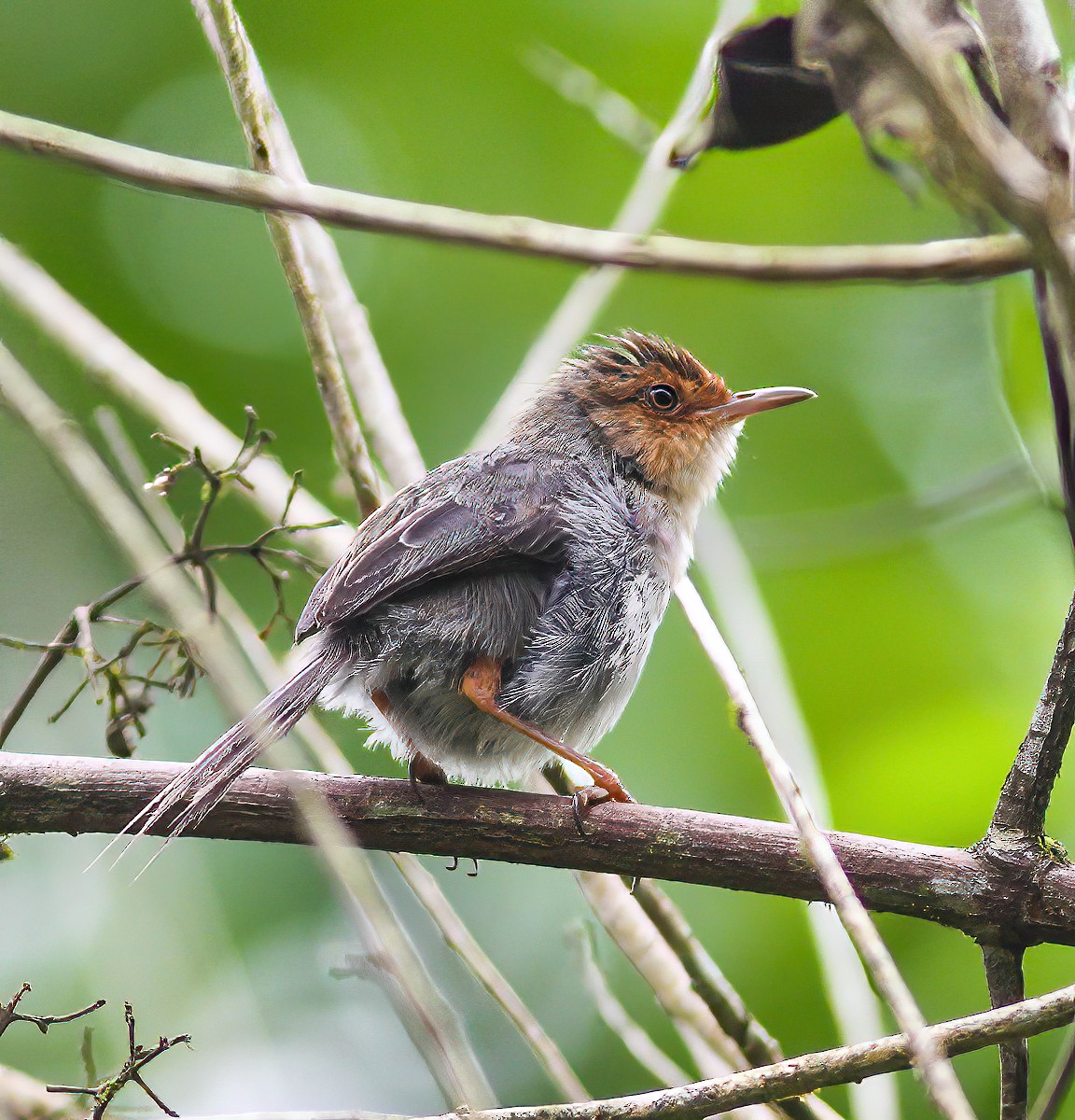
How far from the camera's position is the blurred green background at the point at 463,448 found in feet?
13.5

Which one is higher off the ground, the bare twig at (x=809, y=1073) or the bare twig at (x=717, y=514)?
the bare twig at (x=717, y=514)

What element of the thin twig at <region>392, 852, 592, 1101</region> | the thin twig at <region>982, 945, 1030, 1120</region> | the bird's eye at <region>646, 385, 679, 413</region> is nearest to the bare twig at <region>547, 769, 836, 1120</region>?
the thin twig at <region>392, 852, 592, 1101</region>

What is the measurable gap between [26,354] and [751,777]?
323cm

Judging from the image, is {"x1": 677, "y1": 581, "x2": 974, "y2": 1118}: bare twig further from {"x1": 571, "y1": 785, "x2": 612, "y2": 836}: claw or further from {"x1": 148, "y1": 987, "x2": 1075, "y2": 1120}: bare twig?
{"x1": 571, "y1": 785, "x2": 612, "y2": 836}: claw

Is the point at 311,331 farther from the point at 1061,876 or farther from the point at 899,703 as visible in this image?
the point at 899,703

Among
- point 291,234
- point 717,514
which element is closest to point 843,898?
point 717,514

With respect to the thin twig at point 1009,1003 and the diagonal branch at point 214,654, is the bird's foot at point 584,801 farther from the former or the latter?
the thin twig at point 1009,1003

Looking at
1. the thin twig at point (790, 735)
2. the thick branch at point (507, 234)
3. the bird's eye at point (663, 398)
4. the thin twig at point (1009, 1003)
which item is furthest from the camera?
the bird's eye at point (663, 398)

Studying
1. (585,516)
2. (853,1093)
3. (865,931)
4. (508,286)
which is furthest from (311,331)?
(508,286)

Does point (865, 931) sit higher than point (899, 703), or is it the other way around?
point (899, 703)

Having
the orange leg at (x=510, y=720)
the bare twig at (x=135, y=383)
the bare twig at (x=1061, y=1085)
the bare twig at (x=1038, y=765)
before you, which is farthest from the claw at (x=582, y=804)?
the bare twig at (x=135, y=383)

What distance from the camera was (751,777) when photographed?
188 inches

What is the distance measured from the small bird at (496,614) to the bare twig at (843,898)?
0.44m

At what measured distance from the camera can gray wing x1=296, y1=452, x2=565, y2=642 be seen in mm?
2797
